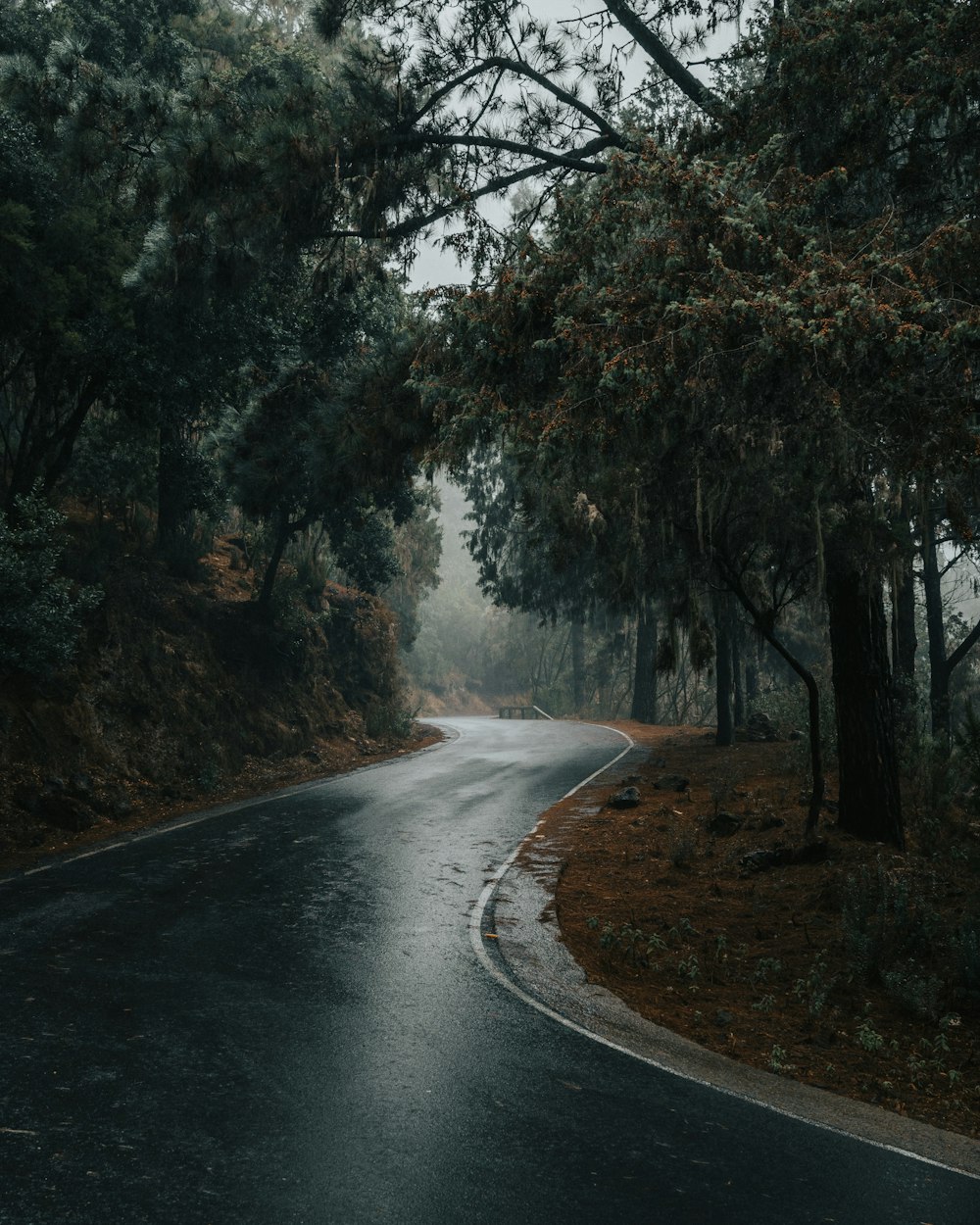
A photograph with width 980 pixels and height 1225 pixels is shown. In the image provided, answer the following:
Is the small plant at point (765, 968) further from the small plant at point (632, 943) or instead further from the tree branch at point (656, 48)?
the tree branch at point (656, 48)

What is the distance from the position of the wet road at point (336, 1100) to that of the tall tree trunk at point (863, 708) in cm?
576

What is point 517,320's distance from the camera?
857 cm

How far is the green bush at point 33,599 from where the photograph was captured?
42.6 feet

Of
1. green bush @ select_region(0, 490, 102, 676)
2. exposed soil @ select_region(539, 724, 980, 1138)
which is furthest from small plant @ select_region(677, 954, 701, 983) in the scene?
green bush @ select_region(0, 490, 102, 676)

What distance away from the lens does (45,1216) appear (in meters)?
3.68

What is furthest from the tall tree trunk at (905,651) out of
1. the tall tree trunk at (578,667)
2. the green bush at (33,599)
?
the tall tree trunk at (578,667)

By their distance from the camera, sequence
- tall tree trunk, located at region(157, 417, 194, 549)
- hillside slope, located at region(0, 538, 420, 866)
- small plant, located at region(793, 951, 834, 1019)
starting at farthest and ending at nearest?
tall tree trunk, located at region(157, 417, 194, 549) < hillside slope, located at region(0, 538, 420, 866) < small plant, located at region(793, 951, 834, 1019)

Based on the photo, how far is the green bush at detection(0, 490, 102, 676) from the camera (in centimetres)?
1298

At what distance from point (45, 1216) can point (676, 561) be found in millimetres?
11894

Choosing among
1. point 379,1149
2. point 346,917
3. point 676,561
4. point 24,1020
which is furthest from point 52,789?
point 379,1149

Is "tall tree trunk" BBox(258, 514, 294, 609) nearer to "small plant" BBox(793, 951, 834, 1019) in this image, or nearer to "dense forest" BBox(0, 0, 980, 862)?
"dense forest" BBox(0, 0, 980, 862)

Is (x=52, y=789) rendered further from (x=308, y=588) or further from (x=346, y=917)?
(x=308, y=588)

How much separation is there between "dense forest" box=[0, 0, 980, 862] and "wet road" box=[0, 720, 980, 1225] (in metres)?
3.53

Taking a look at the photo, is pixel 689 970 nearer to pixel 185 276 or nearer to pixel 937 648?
pixel 185 276
